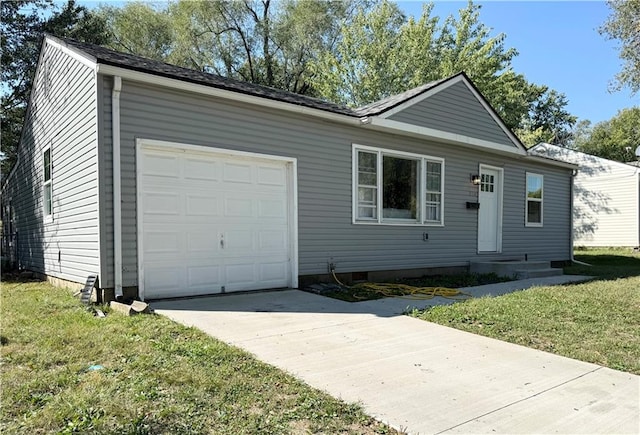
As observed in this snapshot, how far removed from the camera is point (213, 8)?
24.8m

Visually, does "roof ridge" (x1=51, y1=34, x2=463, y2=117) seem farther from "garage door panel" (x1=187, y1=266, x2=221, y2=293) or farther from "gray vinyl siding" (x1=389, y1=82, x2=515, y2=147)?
"garage door panel" (x1=187, y1=266, x2=221, y2=293)

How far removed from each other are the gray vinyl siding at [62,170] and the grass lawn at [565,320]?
5.09 meters

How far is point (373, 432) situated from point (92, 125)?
566 centimetres

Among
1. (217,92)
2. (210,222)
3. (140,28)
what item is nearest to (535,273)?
(210,222)

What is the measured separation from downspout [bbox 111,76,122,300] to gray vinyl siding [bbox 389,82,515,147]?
532 cm

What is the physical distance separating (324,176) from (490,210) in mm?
5573

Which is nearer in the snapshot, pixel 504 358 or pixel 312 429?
pixel 312 429

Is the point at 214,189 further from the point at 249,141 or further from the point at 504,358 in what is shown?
the point at 504,358

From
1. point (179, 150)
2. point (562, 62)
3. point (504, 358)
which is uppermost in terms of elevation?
point (562, 62)

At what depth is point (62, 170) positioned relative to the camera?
25.9 ft

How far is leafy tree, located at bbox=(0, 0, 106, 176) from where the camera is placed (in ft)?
53.6

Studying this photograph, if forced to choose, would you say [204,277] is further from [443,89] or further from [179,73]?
[443,89]

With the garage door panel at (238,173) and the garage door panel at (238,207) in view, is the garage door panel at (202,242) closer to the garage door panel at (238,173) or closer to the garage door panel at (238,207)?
the garage door panel at (238,207)

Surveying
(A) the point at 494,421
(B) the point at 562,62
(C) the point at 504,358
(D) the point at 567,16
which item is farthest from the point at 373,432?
(B) the point at 562,62
